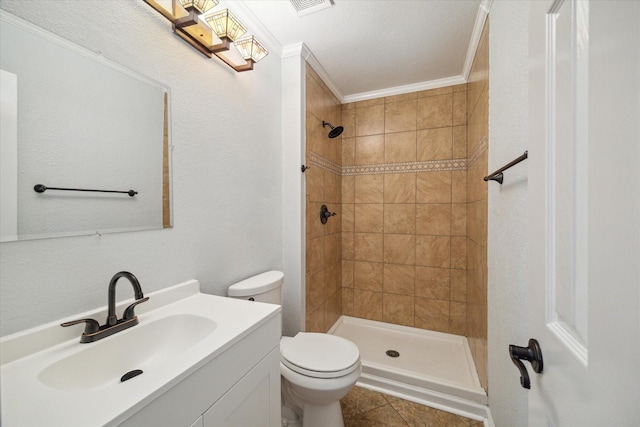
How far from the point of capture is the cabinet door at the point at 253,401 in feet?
2.43

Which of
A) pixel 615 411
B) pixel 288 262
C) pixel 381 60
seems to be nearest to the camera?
pixel 615 411

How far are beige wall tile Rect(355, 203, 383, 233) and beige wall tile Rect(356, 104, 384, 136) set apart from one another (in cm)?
73

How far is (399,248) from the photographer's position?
2.52 meters

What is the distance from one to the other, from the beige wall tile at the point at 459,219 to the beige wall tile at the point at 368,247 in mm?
662

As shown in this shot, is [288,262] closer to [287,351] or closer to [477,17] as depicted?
[287,351]

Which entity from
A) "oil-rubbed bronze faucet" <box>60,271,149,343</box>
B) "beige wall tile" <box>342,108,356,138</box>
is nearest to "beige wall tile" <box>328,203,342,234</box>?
"beige wall tile" <box>342,108,356,138</box>

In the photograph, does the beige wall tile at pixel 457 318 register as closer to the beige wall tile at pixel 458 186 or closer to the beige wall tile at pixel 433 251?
the beige wall tile at pixel 433 251

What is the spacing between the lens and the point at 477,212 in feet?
5.79

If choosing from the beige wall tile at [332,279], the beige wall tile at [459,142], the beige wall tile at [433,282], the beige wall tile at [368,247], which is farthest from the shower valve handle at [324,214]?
the beige wall tile at [459,142]

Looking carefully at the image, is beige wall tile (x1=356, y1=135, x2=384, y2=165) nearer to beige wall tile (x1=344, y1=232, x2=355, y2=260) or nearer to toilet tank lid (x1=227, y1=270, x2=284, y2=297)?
beige wall tile (x1=344, y1=232, x2=355, y2=260)

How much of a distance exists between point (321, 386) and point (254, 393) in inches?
17.5

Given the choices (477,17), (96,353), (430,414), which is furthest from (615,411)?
(477,17)

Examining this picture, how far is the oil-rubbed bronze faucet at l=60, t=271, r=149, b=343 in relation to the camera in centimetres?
77

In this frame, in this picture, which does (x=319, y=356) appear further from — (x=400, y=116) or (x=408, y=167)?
(x=400, y=116)
